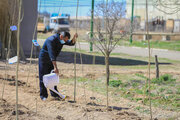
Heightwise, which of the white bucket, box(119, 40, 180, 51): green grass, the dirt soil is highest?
box(119, 40, 180, 51): green grass

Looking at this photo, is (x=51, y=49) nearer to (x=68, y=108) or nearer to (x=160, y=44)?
(x=68, y=108)

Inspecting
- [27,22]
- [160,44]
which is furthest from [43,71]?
[160,44]

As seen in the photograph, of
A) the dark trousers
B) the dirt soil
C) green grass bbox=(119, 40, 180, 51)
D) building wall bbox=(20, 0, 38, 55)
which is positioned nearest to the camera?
the dirt soil

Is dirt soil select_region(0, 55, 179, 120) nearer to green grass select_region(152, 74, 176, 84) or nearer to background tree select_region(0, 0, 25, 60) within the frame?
green grass select_region(152, 74, 176, 84)

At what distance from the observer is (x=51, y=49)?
5.50 metres

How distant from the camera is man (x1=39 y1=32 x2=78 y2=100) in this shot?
550cm

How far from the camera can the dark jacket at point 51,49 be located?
18.0 feet

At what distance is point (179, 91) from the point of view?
6.67 metres

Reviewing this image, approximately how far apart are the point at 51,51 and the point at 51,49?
0.04 m

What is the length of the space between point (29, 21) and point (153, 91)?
8.72 metres

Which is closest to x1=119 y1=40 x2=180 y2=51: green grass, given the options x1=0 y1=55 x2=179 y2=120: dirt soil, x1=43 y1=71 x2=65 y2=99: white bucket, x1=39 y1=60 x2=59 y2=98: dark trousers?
x1=0 y1=55 x2=179 y2=120: dirt soil

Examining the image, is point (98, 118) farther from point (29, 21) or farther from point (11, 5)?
point (29, 21)

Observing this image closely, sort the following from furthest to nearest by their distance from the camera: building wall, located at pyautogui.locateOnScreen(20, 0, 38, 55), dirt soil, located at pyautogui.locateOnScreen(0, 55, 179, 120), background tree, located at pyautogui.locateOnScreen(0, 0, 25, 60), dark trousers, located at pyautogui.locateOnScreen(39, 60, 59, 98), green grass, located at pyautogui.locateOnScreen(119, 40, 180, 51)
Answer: green grass, located at pyautogui.locateOnScreen(119, 40, 180, 51) < building wall, located at pyautogui.locateOnScreen(20, 0, 38, 55) < background tree, located at pyautogui.locateOnScreen(0, 0, 25, 60) < dark trousers, located at pyautogui.locateOnScreen(39, 60, 59, 98) < dirt soil, located at pyautogui.locateOnScreen(0, 55, 179, 120)

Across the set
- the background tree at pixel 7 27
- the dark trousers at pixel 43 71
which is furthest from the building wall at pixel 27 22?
the dark trousers at pixel 43 71
